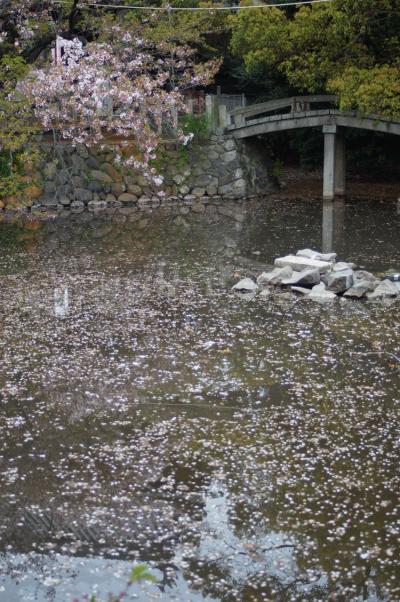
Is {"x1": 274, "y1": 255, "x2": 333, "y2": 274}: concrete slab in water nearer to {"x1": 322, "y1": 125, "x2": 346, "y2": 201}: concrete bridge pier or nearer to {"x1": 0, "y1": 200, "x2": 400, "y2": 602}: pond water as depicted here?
{"x1": 0, "y1": 200, "x2": 400, "y2": 602}: pond water

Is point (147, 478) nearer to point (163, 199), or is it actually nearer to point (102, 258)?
point (102, 258)

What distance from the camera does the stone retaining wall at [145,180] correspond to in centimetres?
2144

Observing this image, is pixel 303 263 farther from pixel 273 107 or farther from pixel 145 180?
pixel 273 107

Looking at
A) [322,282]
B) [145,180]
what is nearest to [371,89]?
[145,180]

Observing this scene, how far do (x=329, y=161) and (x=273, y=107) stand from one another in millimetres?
2182

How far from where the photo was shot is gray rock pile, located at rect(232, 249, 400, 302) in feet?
38.4

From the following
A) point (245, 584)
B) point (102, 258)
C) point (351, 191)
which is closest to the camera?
point (245, 584)

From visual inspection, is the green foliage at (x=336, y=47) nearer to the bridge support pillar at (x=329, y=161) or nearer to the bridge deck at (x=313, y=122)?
the bridge deck at (x=313, y=122)

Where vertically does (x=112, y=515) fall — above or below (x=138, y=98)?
below

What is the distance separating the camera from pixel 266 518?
5.73m

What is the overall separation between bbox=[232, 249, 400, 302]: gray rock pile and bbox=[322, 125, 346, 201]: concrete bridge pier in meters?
9.27

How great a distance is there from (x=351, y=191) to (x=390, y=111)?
4885 millimetres

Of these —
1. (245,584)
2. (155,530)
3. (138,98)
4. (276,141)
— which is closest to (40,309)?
(155,530)

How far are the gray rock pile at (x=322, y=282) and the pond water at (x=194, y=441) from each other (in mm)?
351
